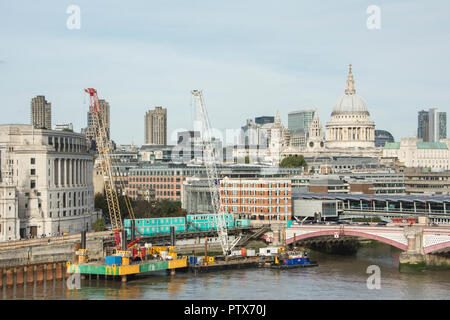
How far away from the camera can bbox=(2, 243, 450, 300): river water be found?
6556 centimetres

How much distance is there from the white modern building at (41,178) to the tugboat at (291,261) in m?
26.9

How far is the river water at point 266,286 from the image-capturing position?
215ft

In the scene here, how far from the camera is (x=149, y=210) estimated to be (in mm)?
112750

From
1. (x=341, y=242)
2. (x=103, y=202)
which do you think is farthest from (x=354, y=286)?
(x=103, y=202)

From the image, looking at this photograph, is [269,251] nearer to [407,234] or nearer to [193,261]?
[193,261]

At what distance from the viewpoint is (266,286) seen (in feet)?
229

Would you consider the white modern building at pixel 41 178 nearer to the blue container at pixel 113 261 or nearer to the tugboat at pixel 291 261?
the blue container at pixel 113 261

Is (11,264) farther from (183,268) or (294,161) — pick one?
(294,161)

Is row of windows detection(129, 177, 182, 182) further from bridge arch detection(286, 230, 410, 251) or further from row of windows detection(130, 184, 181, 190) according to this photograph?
bridge arch detection(286, 230, 410, 251)

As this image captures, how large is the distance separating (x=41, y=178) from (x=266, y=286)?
120 feet

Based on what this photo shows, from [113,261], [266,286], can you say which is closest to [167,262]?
[113,261]

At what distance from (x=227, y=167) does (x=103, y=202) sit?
2387cm

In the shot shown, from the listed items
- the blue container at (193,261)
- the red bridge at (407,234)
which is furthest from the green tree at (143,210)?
the blue container at (193,261)
